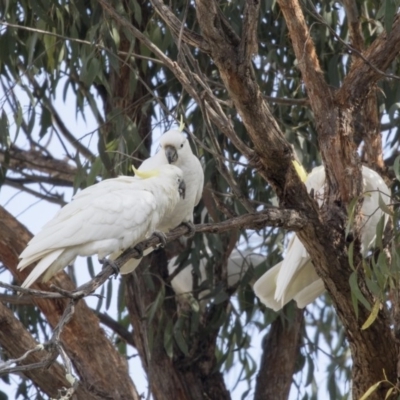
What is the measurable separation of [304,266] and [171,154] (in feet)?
1.84

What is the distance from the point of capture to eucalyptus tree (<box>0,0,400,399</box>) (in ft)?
7.91

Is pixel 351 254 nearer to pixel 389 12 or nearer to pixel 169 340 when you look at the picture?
pixel 389 12

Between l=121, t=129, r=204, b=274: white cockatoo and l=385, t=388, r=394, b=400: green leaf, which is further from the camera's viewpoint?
l=121, t=129, r=204, b=274: white cockatoo

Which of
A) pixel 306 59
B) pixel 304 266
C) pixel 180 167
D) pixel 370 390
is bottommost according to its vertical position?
pixel 370 390

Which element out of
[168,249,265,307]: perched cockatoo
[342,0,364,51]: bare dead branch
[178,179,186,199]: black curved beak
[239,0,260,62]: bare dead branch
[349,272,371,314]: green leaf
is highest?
[342,0,364,51]: bare dead branch

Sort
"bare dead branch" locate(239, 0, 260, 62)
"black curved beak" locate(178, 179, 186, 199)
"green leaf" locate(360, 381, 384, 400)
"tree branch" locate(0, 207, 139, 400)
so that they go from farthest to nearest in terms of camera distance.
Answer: "tree branch" locate(0, 207, 139, 400) < "black curved beak" locate(178, 179, 186, 199) < "green leaf" locate(360, 381, 384, 400) < "bare dead branch" locate(239, 0, 260, 62)

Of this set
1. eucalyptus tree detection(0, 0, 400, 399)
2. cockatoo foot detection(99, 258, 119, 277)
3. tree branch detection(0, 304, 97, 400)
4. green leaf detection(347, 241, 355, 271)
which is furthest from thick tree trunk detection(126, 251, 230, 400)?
green leaf detection(347, 241, 355, 271)

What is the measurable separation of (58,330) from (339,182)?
111 centimetres

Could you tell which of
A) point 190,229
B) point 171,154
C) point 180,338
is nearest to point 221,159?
point 190,229

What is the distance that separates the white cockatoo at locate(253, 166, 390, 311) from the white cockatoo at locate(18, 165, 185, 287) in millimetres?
524

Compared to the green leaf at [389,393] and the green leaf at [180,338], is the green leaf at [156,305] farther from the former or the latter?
the green leaf at [389,393]

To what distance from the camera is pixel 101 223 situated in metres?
2.42

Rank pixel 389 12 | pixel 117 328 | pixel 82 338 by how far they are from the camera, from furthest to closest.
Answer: pixel 117 328 < pixel 82 338 < pixel 389 12

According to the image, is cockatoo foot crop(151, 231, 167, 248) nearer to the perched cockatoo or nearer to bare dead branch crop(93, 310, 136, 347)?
the perched cockatoo
